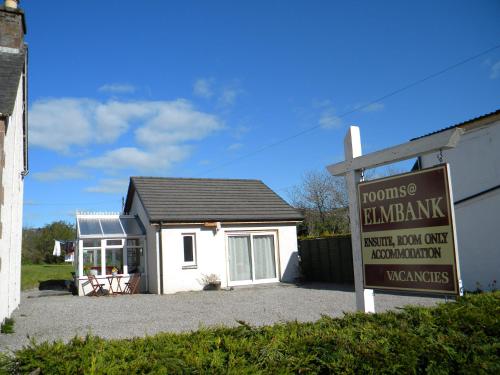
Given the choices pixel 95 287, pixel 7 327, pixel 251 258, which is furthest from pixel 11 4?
pixel 251 258

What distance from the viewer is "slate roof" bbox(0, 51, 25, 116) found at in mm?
10023

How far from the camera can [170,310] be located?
1309cm

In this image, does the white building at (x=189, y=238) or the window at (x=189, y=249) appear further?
the window at (x=189, y=249)

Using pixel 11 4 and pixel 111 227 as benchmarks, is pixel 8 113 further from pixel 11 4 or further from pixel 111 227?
pixel 111 227

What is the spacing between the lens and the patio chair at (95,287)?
18.1 metres

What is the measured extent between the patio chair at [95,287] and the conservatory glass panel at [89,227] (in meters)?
1.96

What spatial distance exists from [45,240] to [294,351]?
160 feet

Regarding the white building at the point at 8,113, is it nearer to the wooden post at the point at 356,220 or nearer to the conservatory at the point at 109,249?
the conservatory at the point at 109,249

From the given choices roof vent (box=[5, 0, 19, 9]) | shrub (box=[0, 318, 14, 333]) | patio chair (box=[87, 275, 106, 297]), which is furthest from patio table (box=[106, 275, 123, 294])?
roof vent (box=[5, 0, 19, 9])

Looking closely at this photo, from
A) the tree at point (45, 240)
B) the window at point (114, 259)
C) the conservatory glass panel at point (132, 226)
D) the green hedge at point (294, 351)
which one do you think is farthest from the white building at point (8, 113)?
the tree at point (45, 240)

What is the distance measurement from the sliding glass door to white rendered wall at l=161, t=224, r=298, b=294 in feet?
1.11

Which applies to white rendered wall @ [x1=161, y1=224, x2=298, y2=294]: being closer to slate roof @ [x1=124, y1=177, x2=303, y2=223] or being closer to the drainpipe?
the drainpipe

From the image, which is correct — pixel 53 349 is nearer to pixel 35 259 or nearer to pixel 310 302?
pixel 310 302

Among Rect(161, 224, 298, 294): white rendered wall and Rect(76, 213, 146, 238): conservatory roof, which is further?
Rect(76, 213, 146, 238): conservatory roof
